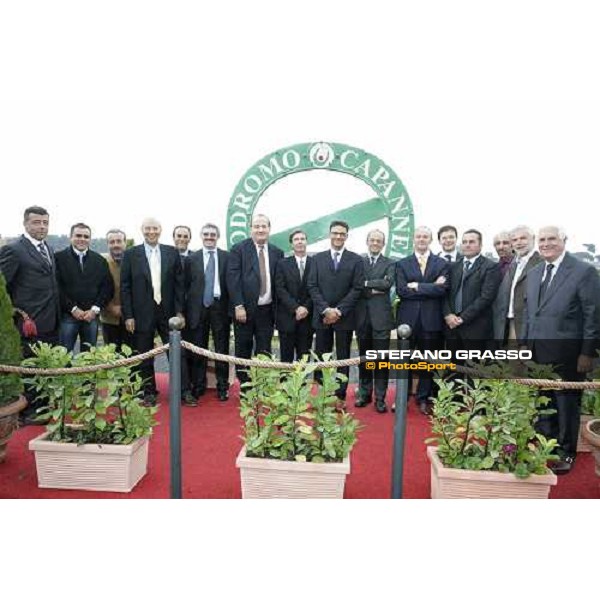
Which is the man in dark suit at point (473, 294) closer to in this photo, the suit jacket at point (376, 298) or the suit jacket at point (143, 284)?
the suit jacket at point (376, 298)

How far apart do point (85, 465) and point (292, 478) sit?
1.21 m

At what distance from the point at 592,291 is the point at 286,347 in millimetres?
2542

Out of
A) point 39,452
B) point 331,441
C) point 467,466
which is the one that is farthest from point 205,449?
point 467,466

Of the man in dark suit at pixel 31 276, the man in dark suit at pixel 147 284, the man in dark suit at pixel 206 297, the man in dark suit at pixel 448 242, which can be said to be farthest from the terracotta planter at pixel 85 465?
the man in dark suit at pixel 448 242

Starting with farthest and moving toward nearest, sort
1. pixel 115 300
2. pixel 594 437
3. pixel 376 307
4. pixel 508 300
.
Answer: pixel 115 300 → pixel 376 307 → pixel 508 300 → pixel 594 437

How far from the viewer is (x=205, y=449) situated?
3549 millimetres

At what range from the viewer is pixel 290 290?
4.63 meters

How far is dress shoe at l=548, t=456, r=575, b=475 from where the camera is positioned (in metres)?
3.29

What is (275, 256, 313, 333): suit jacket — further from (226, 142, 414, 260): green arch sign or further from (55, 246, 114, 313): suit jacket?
(55, 246, 114, 313): suit jacket

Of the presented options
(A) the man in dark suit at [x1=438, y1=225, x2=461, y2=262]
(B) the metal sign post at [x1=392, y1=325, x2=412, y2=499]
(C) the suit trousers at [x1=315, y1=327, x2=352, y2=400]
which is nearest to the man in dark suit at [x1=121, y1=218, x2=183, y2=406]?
(C) the suit trousers at [x1=315, y1=327, x2=352, y2=400]

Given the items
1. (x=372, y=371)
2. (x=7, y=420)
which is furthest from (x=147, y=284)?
(x=372, y=371)

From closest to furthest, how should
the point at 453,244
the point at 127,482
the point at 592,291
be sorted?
the point at 127,482
the point at 592,291
the point at 453,244

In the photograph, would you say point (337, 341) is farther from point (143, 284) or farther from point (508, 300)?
point (143, 284)

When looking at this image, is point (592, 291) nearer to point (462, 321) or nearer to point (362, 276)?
point (462, 321)
